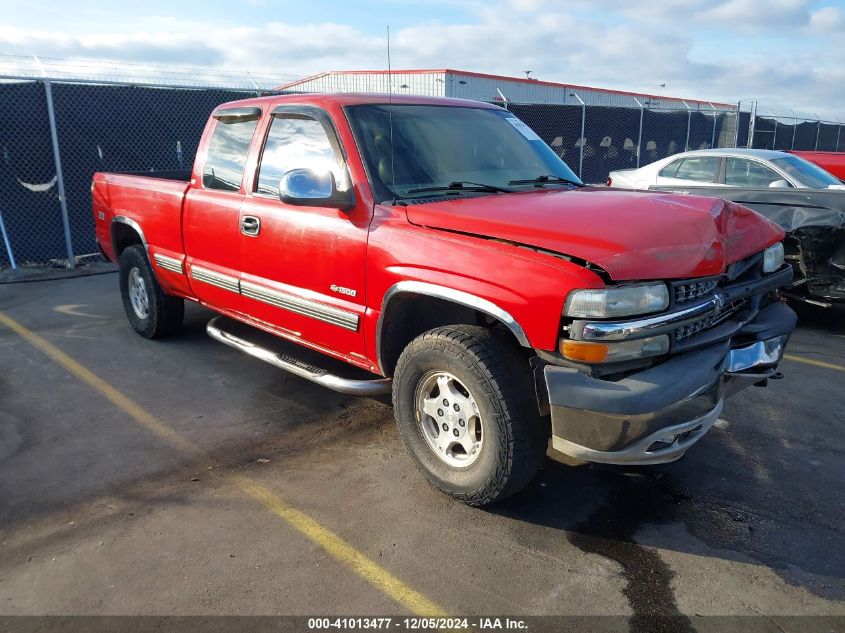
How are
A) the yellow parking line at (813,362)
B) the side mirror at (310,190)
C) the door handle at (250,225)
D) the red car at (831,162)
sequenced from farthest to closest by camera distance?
the red car at (831,162) → the yellow parking line at (813,362) → the door handle at (250,225) → the side mirror at (310,190)

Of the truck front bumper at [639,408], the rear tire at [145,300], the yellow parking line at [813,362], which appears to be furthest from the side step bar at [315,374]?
the yellow parking line at [813,362]

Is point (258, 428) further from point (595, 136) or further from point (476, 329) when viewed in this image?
point (595, 136)

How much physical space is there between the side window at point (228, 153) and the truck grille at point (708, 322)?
3.01 metres

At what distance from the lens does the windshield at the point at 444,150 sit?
3748 mm

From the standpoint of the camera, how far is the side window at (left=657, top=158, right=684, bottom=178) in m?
9.06

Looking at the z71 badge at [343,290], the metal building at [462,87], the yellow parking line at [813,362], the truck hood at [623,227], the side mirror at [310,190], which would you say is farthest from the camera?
the metal building at [462,87]

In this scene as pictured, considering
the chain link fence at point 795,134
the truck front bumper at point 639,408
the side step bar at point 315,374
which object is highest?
the chain link fence at point 795,134

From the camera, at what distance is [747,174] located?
8266 mm

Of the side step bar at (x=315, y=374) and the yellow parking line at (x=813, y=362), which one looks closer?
the side step bar at (x=315, y=374)

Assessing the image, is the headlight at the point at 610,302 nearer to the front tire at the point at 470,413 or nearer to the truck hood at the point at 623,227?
the truck hood at the point at 623,227

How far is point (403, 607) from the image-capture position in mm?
2625

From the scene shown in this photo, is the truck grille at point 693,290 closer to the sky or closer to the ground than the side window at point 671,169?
closer to the ground

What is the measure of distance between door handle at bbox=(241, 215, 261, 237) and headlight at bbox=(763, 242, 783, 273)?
2.97 m

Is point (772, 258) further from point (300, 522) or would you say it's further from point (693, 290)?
point (300, 522)
